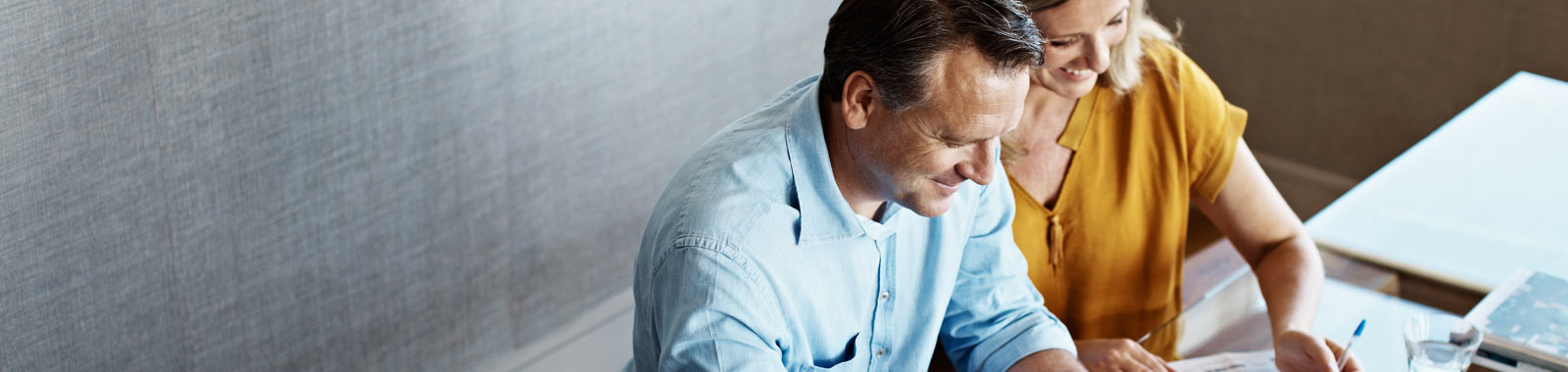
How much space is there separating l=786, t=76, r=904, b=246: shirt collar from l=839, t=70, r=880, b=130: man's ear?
2.6 inches

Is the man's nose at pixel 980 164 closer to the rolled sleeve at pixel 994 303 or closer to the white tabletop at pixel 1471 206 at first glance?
the rolled sleeve at pixel 994 303

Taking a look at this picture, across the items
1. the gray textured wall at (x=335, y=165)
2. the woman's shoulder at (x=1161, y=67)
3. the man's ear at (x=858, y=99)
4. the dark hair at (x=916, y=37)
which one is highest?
the dark hair at (x=916, y=37)

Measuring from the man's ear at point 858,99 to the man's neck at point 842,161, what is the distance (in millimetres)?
53

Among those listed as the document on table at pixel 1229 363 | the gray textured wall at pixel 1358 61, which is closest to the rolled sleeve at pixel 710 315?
the document on table at pixel 1229 363

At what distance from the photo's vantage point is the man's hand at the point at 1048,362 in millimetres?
1574

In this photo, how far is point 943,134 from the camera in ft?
4.37

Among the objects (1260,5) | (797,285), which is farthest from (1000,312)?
(1260,5)

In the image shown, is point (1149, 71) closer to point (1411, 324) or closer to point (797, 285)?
point (1411, 324)

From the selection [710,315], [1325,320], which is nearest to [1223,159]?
[1325,320]

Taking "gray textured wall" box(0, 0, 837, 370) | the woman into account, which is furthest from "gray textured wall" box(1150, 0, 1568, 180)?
the woman

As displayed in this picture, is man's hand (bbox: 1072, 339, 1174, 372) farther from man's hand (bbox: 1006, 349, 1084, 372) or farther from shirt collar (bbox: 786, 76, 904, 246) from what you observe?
shirt collar (bbox: 786, 76, 904, 246)

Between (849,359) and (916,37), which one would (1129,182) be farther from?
(916,37)

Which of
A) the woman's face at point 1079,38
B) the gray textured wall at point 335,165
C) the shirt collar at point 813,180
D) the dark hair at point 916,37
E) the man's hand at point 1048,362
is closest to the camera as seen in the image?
the dark hair at point 916,37

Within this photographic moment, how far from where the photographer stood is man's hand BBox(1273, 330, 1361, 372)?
1580mm
